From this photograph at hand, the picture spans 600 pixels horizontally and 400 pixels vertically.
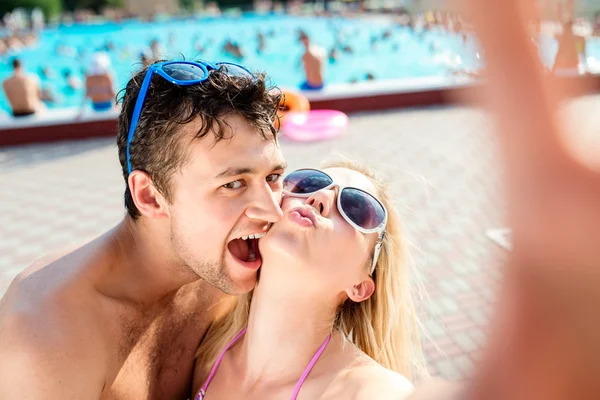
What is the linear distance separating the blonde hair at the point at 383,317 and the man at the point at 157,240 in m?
0.30

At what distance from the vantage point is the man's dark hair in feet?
6.78

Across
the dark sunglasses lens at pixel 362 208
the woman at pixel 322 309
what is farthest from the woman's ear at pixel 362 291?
the dark sunglasses lens at pixel 362 208

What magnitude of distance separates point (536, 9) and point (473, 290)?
14.7ft

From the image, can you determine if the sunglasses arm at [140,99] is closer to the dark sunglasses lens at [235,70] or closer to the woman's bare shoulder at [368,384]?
the dark sunglasses lens at [235,70]

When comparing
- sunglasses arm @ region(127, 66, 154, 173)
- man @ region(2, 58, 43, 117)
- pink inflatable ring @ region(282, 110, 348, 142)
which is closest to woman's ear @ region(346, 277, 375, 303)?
sunglasses arm @ region(127, 66, 154, 173)

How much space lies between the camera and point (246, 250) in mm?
2314

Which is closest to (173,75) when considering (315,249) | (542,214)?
(315,249)

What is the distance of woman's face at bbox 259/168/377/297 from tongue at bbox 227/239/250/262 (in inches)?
5.9

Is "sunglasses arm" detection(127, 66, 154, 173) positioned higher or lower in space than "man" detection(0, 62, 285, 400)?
higher

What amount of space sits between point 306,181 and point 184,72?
2.43ft

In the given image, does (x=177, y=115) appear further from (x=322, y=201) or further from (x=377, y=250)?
(x=377, y=250)

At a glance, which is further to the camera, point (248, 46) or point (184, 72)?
point (248, 46)

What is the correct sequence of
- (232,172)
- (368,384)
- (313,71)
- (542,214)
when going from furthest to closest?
(313,71) < (232,172) < (368,384) < (542,214)

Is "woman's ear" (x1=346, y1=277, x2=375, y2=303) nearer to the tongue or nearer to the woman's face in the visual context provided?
the woman's face
